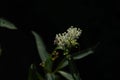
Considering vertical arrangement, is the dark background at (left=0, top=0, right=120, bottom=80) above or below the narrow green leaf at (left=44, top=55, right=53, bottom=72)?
above

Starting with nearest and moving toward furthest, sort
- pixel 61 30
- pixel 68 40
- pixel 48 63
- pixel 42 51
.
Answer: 1. pixel 68 40
2. pixel 48 63
3. pixel 42 51
4. pixel 61 30

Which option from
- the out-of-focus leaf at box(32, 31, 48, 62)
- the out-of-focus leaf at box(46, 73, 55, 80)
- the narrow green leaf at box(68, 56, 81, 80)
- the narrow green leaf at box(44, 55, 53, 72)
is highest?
the out-of-focus leaf at box(32, 31, 48, 62)

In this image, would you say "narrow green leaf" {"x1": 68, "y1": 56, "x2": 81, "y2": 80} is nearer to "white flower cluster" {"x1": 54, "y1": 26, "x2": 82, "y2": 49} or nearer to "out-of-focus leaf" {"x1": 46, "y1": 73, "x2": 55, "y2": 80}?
"white flower cluster" {"x1": 54, "y1": 26, "x2": 82, "y2": 49}

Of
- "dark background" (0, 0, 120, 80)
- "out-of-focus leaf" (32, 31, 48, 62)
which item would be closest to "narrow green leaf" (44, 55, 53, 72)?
"out-of-focus leaf" (32, 31, 48, 62)

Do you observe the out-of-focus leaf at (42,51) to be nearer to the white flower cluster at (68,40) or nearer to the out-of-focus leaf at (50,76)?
the out-of-focus leaf at (50,76)

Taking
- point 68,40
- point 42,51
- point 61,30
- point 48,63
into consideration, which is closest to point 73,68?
point 68,40

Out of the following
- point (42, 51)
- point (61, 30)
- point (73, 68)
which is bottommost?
point (73, 68)

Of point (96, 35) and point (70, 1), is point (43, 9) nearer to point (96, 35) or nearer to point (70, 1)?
point (70, 1)

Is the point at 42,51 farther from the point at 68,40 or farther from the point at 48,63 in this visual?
the point at 68,40
